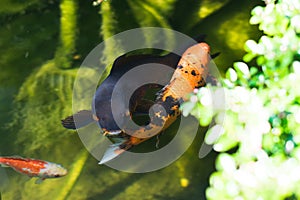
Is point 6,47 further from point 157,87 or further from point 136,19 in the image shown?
point 157,87

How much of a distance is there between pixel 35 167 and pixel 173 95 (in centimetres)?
A: 68

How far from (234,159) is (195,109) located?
0.17 m

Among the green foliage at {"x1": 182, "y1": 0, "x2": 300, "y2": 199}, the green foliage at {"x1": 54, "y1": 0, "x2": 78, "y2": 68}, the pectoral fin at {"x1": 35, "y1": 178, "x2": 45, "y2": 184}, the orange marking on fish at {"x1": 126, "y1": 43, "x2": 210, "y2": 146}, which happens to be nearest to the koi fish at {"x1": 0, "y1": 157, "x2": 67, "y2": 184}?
the pectoral fin at {"x1": 35, "y1": 178, "x2": 45, "y2": 184}

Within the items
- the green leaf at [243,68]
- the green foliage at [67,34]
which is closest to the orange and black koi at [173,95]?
the green foliage at [67,34]

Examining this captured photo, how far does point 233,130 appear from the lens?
3.16 feet

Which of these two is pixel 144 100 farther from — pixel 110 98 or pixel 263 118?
pixel 263 118

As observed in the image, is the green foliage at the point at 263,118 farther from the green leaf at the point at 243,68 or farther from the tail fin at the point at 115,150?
the tail fin at the point at 115,150

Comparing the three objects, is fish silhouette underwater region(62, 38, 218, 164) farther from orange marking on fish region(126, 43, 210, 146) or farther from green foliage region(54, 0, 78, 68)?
green foliage region(54, 0, 78, 68)

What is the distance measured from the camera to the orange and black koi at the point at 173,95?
186 cm

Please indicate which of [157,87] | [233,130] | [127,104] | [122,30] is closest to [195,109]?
[233,130]

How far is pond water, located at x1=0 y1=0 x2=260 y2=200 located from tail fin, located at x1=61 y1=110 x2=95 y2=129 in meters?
0.04

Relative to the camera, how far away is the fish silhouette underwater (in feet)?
5.96

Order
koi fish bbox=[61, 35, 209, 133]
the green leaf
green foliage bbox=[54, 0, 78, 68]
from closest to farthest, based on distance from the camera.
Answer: the green leaf < koi fish bbox=[61, 35, 209, 133] < green foliage bbox=[54, 0, 78, 68]

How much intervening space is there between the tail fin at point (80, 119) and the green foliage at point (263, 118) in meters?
1.01
